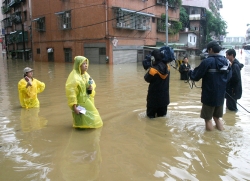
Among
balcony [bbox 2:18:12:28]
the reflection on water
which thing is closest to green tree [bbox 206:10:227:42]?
balcony [bbox 2:18:12:28]

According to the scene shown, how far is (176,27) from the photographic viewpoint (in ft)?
104

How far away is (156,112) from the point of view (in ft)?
18.1

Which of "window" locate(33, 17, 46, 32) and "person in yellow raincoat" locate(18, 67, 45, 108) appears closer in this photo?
"person in yellow raincoat" locate(18, 67, 45, 108)

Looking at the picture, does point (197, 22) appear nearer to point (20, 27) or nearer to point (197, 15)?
point (197, 15)

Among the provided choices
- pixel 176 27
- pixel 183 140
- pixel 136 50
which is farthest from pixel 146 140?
pixel 176 27

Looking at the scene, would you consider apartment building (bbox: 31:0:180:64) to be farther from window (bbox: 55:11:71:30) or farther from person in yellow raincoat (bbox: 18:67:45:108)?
person in yellow raincoat (bbox: 18:67:45:108)

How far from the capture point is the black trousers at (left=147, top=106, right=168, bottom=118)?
17.7 ft

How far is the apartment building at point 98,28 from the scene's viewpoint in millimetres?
23188

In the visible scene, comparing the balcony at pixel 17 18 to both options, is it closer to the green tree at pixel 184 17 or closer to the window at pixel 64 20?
the window at pixel 64 20

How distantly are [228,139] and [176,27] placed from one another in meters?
29.2

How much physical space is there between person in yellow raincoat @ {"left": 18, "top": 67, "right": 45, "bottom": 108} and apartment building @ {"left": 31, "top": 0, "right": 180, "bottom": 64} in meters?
15.7

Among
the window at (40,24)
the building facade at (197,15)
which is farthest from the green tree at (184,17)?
the window at (40,24)

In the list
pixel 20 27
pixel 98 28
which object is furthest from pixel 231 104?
pixel 20 27

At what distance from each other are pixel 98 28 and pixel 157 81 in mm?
19462
